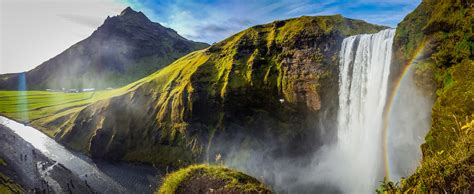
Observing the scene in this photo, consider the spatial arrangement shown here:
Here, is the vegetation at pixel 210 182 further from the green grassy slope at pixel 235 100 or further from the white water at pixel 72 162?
the green grassy slope at pixel 235 100

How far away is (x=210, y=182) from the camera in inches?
567

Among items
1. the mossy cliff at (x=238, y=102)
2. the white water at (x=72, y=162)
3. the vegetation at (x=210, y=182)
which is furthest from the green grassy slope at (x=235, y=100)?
the vegetation at (x=210, y=182)

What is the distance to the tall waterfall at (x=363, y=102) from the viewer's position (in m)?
57.3

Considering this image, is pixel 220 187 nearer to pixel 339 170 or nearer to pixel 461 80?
pixel 461 80

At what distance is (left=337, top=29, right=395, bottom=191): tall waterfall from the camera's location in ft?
188

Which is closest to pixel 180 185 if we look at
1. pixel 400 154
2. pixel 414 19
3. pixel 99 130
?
pixel 400 154

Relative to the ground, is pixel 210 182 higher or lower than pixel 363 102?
lower

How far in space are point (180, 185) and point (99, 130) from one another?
4056 inches

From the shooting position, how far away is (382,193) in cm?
1085

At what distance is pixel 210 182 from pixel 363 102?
182 ft

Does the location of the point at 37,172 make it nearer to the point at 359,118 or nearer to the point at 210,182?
the point at 359,118

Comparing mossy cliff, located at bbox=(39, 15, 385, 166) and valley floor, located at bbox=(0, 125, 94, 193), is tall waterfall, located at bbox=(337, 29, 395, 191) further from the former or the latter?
valley floor, located at bbox=(0, 125, 94, 193)

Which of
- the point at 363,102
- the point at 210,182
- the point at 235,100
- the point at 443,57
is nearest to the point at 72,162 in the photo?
the point at 235,100

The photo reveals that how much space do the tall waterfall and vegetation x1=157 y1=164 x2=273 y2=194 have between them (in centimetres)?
4445
